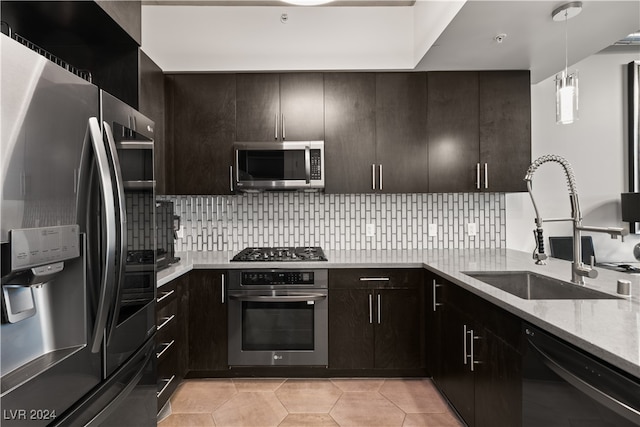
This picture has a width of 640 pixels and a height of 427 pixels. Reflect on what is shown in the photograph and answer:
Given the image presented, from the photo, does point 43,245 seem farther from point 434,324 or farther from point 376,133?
point 376,133

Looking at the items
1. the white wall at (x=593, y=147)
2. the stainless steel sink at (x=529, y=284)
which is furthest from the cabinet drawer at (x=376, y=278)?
the white wall at (x=593, y=147)

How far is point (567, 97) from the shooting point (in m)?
2.09

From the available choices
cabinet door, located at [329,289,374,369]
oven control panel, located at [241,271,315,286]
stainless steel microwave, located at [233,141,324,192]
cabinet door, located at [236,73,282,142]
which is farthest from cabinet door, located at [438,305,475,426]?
cabinet door, located at [236,73,282,142]

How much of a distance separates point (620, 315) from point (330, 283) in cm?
188

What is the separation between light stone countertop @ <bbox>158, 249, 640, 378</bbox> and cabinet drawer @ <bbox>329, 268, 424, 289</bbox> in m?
0.05

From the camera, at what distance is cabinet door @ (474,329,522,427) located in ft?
5.43

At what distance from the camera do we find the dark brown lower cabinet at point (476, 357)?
170 cm

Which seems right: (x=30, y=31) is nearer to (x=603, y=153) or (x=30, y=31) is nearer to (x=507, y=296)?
(x=507, y=296)

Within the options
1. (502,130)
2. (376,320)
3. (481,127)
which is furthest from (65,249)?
(502,130)

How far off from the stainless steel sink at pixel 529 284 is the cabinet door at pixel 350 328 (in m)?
0.89

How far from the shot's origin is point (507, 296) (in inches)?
68.5

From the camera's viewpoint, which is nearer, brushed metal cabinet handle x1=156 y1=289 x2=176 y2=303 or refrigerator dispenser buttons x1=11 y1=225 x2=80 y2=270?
refrigerator dispenser buttons x1=11 y1=225 x2=80 y2=270

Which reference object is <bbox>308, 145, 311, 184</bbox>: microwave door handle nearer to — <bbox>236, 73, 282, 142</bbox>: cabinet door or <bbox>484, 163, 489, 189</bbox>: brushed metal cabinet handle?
<bbox>236, 73, 282, 142</bbox>: cabinet door

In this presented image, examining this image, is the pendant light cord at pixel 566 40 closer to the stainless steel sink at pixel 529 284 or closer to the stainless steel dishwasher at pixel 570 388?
the stainless steel sink at pixel 529 284
